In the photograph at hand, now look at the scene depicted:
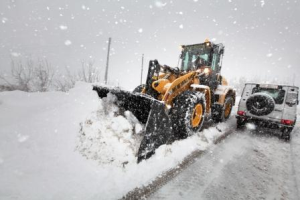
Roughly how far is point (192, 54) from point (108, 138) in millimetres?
4760

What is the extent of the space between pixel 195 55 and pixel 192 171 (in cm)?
441

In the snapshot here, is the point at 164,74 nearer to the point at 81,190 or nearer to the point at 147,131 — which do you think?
the point at 147,131

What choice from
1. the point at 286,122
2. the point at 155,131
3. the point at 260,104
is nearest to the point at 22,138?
the point at 155,131

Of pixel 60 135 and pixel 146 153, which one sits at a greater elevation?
pixel 60 135

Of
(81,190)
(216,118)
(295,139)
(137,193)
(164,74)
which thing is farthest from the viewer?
(216,118)

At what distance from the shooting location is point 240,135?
595 cm

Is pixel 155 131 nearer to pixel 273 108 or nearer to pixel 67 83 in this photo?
pixel 273 108

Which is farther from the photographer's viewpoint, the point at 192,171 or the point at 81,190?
the point at 192,171

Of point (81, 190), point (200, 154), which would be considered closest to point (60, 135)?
point (81, 190)

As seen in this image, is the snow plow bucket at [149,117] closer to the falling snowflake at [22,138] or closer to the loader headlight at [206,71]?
the falling snowflake at [22,138]

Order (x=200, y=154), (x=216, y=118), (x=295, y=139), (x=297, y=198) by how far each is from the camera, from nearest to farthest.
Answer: (x=297, y=198) < (x=200, y=154) < (x=295, y=139) < (x=216, y=118)

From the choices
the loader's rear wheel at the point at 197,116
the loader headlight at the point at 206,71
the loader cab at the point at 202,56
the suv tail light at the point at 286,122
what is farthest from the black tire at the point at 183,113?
the suv tail light at the point at 286,122

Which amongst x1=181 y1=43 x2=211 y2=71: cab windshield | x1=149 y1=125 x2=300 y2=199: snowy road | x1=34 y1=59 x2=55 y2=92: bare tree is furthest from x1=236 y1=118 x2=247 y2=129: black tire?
x1=34 y1=59 x2=55 y2=92: bare tree

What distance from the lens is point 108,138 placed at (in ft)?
10.1
